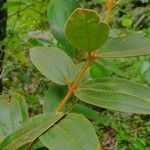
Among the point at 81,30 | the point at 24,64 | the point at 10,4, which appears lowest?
the point at 24,64

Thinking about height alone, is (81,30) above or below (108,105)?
above

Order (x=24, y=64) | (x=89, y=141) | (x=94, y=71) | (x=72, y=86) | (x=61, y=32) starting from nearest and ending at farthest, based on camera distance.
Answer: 1. (x=89, y=141)
2. (x=72, y=86)
3. (x=61, y=32)
4. (x=94, y=71)
5. (x=24, y=64)

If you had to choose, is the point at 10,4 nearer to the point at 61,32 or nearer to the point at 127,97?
the point at 61,32

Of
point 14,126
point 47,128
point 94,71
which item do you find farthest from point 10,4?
point 47,128

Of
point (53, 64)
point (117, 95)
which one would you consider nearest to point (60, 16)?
point (53, 64)

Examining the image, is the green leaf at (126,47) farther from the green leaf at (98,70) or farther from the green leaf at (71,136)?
the green leaf at (98,70)

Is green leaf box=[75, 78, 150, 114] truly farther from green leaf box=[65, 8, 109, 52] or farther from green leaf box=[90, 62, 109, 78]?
green leaf box=[90, 62, 109, 78]

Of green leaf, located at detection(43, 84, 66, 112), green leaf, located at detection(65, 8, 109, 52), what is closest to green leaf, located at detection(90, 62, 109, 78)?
green leaf, located at detection(43, 84, 66, 112)

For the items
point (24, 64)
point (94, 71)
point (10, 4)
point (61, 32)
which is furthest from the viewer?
point (24, 64)
